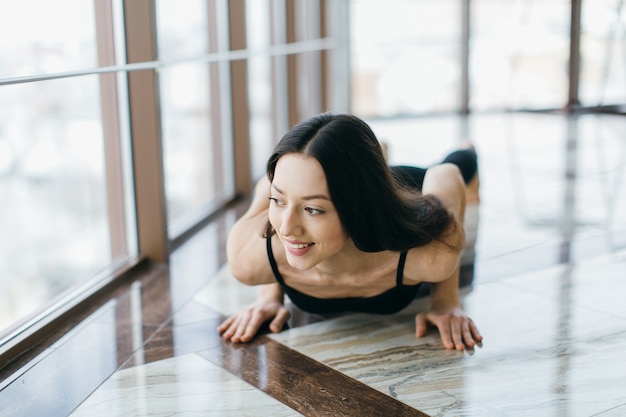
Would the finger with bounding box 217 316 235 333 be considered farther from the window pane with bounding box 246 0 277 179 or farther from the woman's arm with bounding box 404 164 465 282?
the window pane with bounding box 246 0 277 179

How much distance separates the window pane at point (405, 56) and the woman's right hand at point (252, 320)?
4.89 meters

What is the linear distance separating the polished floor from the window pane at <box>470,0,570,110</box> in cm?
429

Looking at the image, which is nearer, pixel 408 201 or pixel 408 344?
pixel 408 201

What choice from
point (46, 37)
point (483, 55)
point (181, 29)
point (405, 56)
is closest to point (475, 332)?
point (46, 37)

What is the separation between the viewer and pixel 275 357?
191cm

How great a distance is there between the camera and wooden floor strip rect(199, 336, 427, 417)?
5.35ft

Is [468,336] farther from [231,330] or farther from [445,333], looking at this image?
[231,330]

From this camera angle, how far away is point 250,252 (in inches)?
77.0

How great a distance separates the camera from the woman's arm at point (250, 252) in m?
1.95

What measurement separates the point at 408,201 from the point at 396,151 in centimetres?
316

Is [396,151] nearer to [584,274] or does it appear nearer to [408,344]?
[584,274]

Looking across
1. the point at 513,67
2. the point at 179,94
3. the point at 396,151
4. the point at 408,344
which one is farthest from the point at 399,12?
the point at 408,344

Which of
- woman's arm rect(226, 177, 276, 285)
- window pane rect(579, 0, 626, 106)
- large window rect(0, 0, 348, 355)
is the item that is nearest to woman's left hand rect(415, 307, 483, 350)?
woman's arm rect(226, 177, 276, 285)

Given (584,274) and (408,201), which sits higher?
(408,201)
